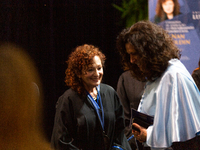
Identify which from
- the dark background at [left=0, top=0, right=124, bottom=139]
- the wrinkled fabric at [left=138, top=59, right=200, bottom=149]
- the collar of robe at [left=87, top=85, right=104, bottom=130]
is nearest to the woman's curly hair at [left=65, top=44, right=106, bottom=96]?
the collar of robe at [left=87, top=85, right=104, bottom=130]

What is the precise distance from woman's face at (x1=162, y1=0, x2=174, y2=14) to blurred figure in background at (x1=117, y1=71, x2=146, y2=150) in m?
0.97

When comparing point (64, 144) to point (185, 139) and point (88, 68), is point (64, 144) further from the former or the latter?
point (185, 139)

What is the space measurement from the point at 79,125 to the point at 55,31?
5.15ft

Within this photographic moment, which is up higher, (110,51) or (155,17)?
(155,17)

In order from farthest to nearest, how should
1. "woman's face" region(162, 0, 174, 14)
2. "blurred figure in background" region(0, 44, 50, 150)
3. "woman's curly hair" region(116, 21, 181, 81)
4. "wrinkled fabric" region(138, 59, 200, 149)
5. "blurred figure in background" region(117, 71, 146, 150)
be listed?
1. "woman's face" region(162, 0, 174, 14)
2. "blurred figure in background" region(117, 71, 146, 150)
3. "woman's curly hair" region(116, 21, 181, 81)
4. "wrinkled fabric" region(138, 59, 200, 149)
5. "blurred figure in background" region(0, 44, 50, 150)

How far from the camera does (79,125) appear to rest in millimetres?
2275

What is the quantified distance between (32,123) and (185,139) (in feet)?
3.32

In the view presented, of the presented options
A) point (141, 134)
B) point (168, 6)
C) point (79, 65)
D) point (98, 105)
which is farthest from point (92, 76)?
point (168, 6)

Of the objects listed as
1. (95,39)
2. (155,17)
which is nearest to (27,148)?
(155,17)

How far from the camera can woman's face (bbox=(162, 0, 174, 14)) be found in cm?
313

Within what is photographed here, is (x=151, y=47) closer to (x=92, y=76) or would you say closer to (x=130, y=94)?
(x=92, y=76)

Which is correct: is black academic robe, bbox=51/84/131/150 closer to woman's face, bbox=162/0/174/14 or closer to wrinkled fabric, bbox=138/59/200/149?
wrinkled fabric, bbox=138/59/200/149

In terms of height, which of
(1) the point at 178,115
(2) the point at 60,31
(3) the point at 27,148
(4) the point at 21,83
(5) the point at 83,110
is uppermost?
(2) the point at 60,31

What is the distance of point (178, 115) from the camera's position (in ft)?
4.75
